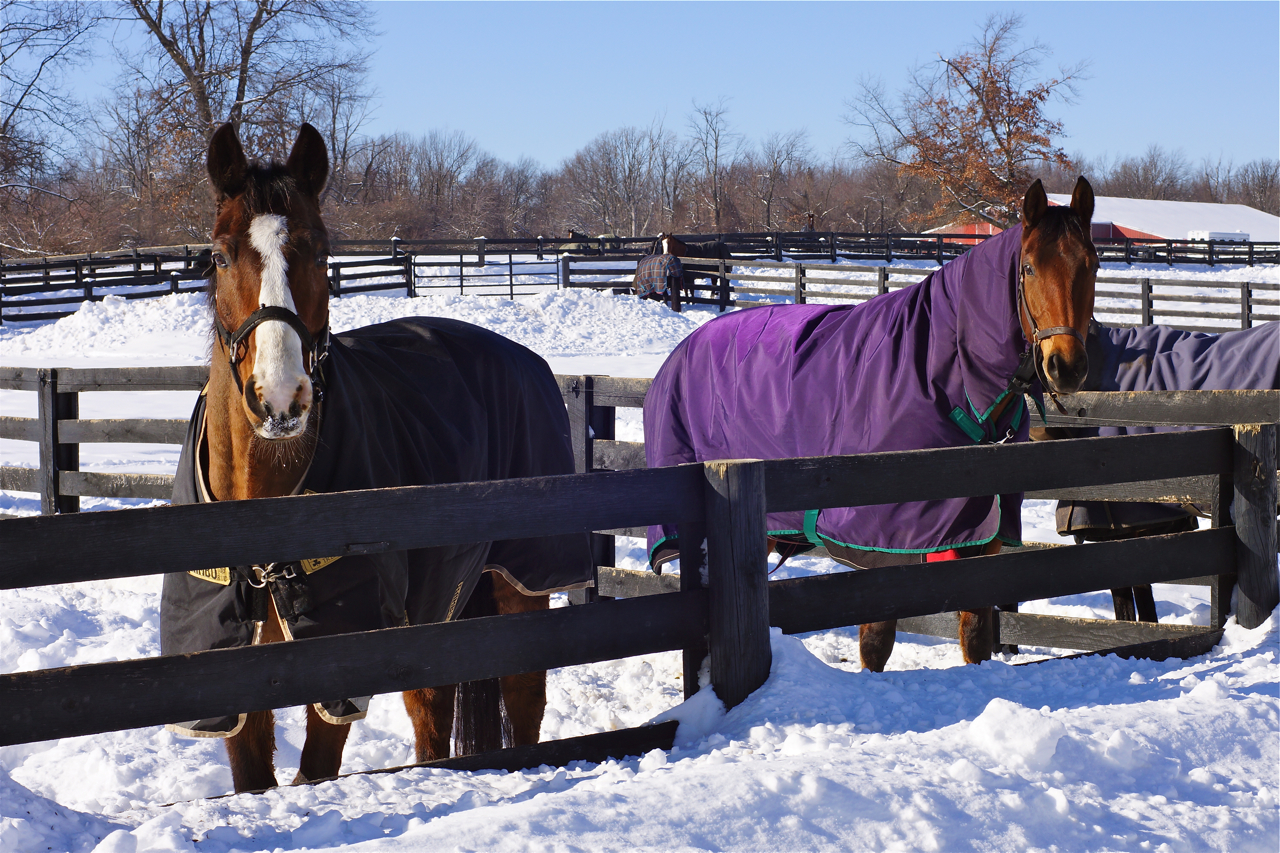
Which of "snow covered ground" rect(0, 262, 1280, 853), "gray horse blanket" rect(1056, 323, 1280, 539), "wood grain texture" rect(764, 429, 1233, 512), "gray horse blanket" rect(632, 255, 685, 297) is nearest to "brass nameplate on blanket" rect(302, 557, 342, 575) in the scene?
"snow covered ground" rect(0, 262, 1280, 853)

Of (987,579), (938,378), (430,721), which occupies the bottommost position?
(430,721)

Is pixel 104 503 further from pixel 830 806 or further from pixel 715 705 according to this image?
pixel 830 806

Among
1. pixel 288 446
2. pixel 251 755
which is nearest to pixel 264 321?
pixel 288 446

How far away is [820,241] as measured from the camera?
3750cm

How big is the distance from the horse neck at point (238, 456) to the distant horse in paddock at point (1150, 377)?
12.7 ft

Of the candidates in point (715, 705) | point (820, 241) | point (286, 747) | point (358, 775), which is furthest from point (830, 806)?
point (820, 241)

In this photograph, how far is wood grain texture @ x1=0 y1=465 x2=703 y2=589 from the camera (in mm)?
2363

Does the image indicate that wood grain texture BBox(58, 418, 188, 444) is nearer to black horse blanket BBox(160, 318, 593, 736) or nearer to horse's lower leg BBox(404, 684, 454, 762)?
black horse blanket BBox(160, 318, 593, 736)

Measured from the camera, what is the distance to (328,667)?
104 inches

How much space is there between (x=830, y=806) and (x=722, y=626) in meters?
0.82

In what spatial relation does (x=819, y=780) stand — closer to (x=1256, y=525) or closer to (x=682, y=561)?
(x=682, y=561)

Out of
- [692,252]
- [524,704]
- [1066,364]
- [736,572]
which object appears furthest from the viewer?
[692,252]

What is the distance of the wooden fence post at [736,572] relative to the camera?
306cm

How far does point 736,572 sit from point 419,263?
22708 mm
